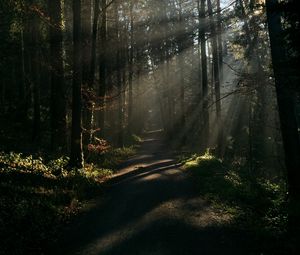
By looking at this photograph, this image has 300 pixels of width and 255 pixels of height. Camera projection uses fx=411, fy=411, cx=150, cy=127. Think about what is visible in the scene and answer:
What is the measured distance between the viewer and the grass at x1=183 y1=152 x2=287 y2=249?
10.1 m

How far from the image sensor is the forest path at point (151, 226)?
28.3 feet

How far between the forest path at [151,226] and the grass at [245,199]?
470mm

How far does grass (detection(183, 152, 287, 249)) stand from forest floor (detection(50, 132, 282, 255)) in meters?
0.34

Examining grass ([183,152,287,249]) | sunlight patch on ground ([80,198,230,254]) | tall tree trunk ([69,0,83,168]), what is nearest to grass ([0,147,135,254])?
tall tree trunk ([69,0,83,168])

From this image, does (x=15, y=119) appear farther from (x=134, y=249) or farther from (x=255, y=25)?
(x=134, y=249)

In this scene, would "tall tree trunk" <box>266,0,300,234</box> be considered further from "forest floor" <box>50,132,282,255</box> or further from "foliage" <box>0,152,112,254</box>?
"foliage" <box>0,152,112,254</box>

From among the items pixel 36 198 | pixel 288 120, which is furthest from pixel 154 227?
pixel 288 120

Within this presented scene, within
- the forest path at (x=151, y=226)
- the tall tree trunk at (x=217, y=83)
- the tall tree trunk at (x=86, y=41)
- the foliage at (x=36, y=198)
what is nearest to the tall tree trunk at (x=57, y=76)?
the tall tree trunk at (x=86, y=41)

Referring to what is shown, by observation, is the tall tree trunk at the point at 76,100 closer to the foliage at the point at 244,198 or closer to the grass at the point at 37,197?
the grass at the point at 37,197

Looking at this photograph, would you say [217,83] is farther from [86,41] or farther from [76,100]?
→ [76,100]

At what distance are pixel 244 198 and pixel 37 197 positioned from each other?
620 cm

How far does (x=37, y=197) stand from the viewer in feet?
36.4

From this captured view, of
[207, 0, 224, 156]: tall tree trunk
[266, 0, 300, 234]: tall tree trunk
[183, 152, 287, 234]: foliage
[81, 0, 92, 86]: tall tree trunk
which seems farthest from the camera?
[207, 0, 224, 156]: tall tree trunk

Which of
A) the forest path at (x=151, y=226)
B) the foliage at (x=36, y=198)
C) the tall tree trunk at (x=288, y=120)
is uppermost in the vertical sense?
the tall tree trunk at (x=288, y=120)
